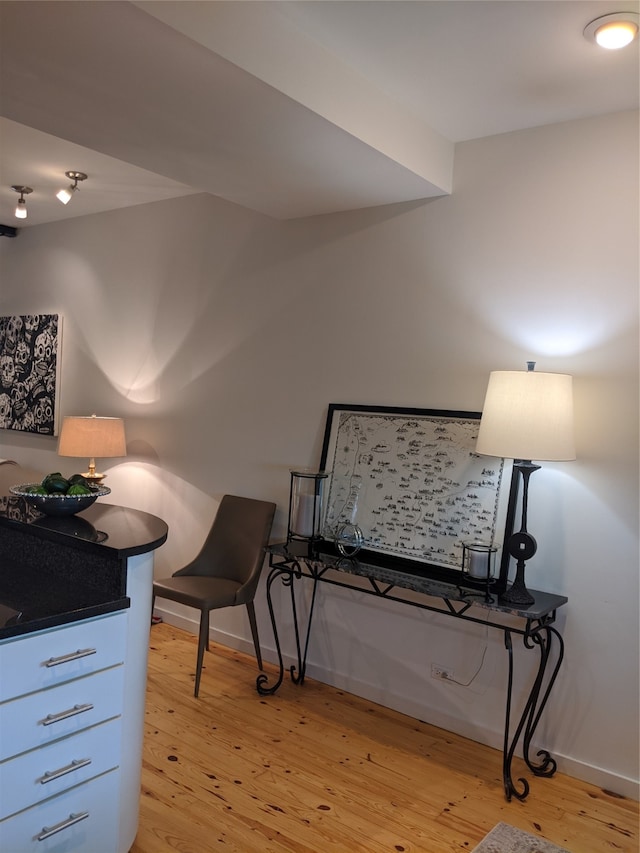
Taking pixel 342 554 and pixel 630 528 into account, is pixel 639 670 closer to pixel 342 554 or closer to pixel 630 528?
pixel 630 528

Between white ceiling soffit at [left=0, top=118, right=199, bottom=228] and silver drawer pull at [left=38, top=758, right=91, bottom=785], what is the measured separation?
291cm

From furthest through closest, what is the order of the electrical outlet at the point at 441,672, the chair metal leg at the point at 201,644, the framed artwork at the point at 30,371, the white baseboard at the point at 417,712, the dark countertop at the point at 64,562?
the framed artwork at the point at 30,371 → the chair metal leg at the point at 201,644 → the electrical outlet at the point at 441,672 → the white baseboard at the point at 417,712 → the dark countertop at the point at 64,562

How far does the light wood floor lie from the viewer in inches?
93.2

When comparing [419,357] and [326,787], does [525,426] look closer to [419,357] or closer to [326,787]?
[419,357]

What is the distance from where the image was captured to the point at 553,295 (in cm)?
292

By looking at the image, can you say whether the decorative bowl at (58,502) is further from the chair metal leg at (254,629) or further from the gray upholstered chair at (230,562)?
the chair metal leg at (254,629)

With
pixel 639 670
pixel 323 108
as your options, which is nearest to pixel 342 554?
pixel 639 670

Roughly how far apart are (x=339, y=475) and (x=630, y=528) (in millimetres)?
1372

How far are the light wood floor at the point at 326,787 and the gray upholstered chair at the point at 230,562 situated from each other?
0.47m

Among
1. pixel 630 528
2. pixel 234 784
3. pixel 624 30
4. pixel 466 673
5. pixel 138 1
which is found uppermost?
pixel 624 30

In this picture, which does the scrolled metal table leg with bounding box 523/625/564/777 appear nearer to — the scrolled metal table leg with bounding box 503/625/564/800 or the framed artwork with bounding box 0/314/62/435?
the scrolled metal table leg with bounding box 503/625/564/800

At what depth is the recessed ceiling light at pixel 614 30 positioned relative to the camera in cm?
211

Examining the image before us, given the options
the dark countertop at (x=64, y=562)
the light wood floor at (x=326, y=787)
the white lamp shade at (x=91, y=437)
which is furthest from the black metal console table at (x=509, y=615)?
the white lamp shade at (x=91, y=437)

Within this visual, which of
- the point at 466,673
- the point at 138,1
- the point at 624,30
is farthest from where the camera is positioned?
the point at 466,673
